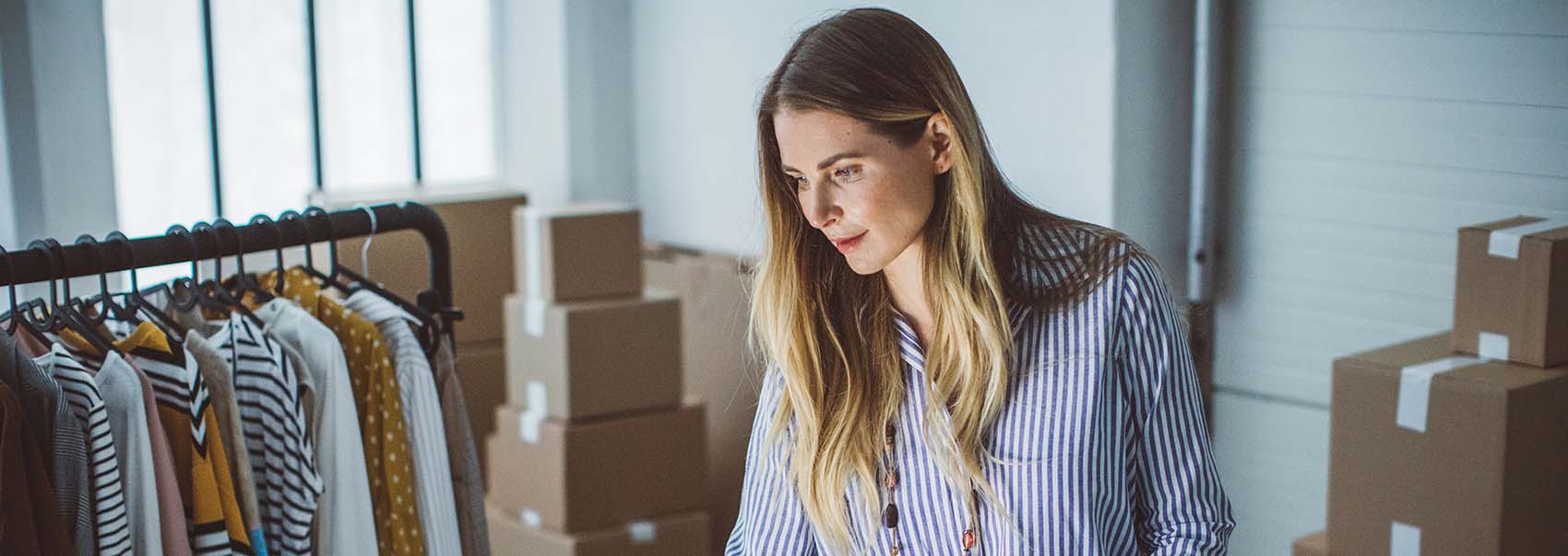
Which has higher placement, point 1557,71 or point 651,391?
point 1557,71

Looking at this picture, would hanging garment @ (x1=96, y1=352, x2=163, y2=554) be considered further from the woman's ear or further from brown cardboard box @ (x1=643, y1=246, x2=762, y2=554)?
brown cardboard box @ (x1=643, y1=246, x2=762, y2=554)

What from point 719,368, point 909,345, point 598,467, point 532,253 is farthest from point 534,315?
point 909,345

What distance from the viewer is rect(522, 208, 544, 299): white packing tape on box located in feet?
10.0

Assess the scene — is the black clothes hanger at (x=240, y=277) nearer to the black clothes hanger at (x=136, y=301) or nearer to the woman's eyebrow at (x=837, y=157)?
the black clothes hanger at (x=136, y=301)

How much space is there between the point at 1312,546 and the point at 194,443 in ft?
5.81

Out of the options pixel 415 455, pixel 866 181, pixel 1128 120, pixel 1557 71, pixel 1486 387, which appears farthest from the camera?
pixel 1128 120

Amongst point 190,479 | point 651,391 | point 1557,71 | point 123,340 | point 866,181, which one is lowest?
point 651,391

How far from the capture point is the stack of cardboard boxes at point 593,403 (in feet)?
10.0

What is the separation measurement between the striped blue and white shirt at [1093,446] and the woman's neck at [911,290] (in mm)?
35

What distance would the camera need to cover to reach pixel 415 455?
175 cm

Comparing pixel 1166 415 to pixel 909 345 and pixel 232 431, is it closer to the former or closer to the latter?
pixel 909 345

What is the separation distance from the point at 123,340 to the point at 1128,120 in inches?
79.7

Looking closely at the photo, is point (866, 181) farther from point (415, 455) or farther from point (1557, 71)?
point (1557, 71)

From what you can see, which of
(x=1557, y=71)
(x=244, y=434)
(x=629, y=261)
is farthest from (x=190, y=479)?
(x=1557, y=71)
